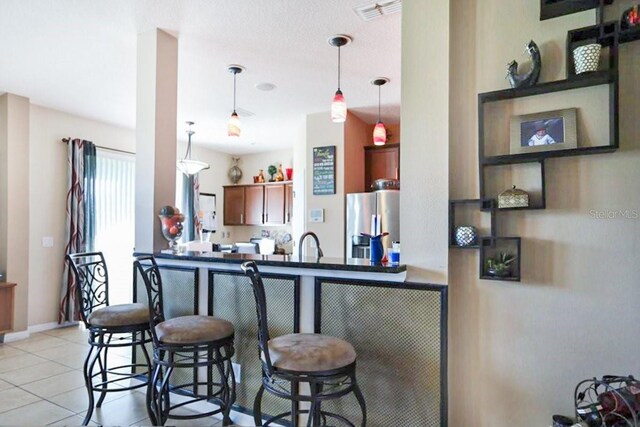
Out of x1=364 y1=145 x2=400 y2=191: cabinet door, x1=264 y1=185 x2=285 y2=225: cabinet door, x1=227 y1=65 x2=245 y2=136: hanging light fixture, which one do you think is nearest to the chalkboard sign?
x1=364 y1=145 x2=400 y2=191: cabinet door

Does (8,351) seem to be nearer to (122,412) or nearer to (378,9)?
(122,412)

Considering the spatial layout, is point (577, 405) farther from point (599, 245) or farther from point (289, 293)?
point (289, 293)

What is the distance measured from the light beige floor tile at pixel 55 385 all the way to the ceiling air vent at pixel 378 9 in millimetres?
3564

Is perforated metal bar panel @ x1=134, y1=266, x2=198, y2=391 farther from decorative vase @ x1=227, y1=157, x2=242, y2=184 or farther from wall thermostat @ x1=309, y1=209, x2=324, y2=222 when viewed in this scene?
decorative vase @ x1=227, y1=157, x2=242, y2=184

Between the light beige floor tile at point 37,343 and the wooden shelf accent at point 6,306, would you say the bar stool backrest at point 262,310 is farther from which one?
the wooden shelf accent at point 6,306

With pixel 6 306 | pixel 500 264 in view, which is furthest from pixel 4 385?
pixel 500 264

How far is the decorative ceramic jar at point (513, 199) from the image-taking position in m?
1.75

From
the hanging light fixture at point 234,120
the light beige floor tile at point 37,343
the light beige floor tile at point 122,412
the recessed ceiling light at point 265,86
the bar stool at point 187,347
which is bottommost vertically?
the light beige floor tile at point 37,343

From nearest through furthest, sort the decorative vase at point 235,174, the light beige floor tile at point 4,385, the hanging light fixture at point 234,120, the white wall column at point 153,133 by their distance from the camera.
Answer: the white wall column at point 153,133, the light beige floor tile at point 4,385, the hanging light fixture at point 234,120, the decorative vase at point 235,174

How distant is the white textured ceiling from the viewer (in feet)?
8.24

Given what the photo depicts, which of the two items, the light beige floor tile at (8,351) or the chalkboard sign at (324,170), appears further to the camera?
the chalkboard sign at (324,170)

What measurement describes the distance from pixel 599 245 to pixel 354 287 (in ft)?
3.79

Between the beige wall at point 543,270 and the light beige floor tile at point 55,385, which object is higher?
the beige wall at point 543,270

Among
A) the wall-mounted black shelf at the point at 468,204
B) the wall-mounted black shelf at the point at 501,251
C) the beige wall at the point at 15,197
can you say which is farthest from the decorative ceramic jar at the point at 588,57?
the beige wall at the point at 15,197
